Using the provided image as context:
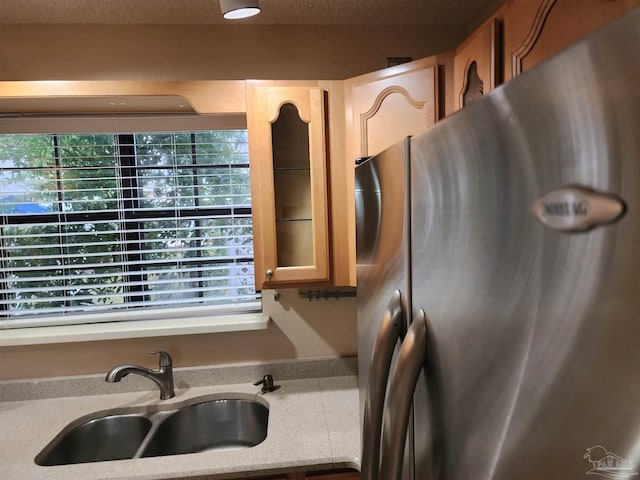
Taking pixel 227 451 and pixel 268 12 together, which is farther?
pixel 268 12

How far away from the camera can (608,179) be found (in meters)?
0.20

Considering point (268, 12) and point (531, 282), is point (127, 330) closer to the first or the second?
point (268, 12)

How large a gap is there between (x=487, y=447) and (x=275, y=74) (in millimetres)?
1736

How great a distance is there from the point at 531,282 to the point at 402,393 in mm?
227

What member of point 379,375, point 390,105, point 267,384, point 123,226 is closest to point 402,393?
point 379,375

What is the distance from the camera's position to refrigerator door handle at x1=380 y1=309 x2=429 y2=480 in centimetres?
44

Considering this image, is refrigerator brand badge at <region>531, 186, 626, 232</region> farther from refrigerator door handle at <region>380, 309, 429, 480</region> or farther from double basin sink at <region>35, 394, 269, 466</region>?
double basin sink at <region>35, 394, 269, 466</region>

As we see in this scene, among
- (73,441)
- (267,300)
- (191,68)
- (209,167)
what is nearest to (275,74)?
(191,68)

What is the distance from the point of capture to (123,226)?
191 centimetres

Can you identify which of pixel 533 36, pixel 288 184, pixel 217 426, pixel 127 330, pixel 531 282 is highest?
pixel 533 36

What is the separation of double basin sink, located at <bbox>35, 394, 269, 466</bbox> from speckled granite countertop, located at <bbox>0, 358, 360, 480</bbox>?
1.3 inches

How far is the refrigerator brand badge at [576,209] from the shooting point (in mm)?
204

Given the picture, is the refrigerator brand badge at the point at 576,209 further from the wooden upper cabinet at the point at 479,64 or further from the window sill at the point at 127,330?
the window sill at the point at 127,330

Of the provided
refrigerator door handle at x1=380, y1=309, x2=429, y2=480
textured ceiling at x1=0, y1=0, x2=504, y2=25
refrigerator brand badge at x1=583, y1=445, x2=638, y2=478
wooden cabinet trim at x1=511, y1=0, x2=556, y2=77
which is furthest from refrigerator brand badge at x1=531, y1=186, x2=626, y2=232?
textured ceiling at x1=0, y1=0, x2=504, y2=25
